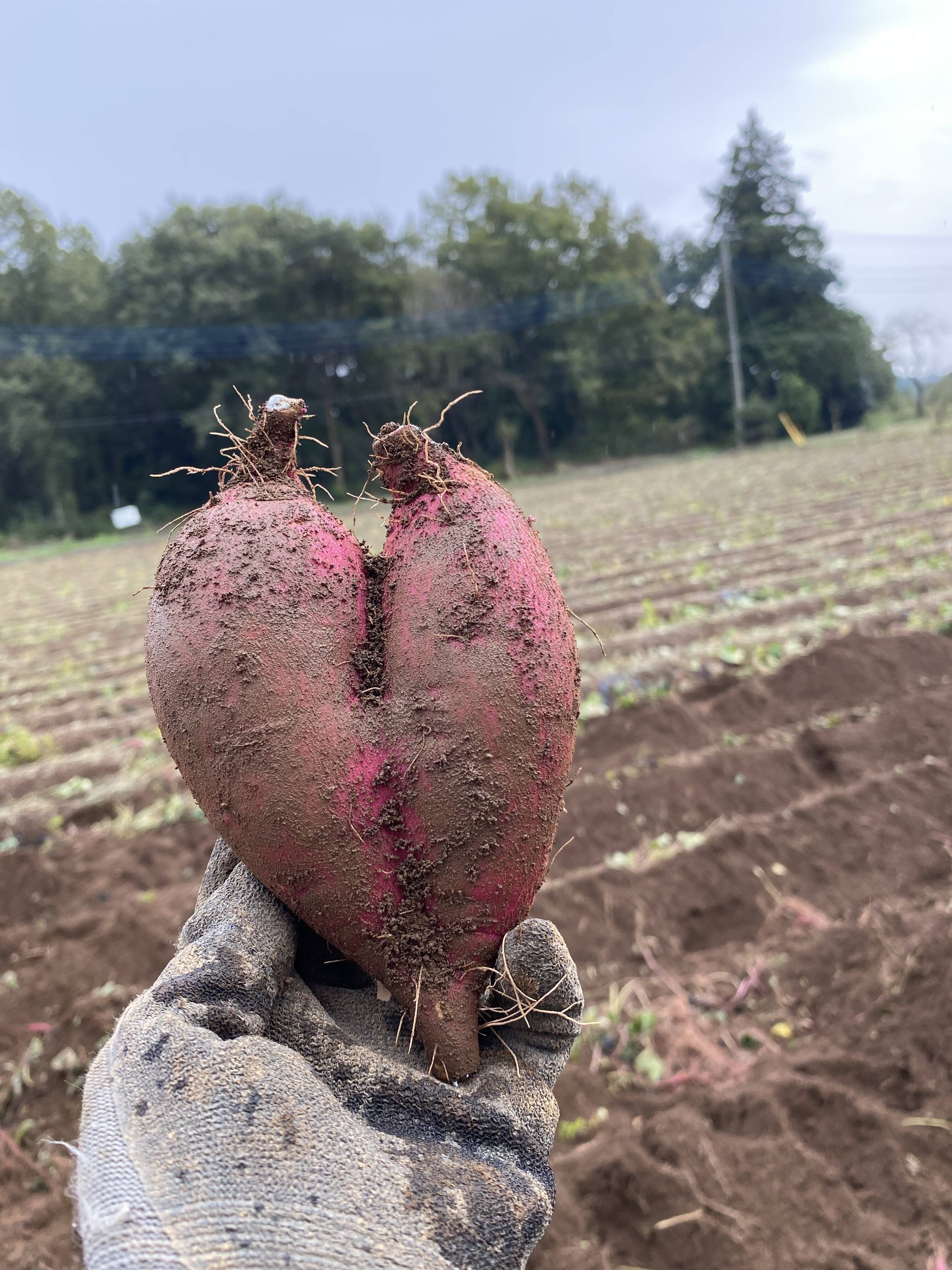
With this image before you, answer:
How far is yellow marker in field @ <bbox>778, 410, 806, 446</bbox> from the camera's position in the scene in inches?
1340

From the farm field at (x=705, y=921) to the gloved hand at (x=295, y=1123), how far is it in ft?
1.21

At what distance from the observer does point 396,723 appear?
1311 millimetres

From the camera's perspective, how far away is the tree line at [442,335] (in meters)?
32.1

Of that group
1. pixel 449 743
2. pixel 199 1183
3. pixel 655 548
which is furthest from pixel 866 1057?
pixel 655 548

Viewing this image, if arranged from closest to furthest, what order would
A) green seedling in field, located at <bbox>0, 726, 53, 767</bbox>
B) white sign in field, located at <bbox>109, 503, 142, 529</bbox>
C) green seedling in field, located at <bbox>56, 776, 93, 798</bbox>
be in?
green seedling in field, located at <bbox>56, 776, 93, 798</bbox> → green seedling in field, located at <bbox>0, 726, 53, 767</bbox> → white sign in field, located at <bbox>109, 503, 142, 529</bbox>

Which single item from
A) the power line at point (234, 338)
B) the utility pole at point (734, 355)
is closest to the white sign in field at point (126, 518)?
the power line at point (234, 338)

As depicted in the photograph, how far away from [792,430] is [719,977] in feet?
118

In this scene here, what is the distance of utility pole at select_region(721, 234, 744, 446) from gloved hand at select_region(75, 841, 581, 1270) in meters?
40.0

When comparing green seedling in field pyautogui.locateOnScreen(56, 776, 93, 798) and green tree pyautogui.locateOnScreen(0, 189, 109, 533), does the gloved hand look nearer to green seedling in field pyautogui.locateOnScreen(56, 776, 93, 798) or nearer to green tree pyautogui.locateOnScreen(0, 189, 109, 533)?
green seedling in field pyautogui.locateOnScreen(56, 776, 93, 798)

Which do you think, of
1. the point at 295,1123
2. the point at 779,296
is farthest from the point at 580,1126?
the point at 779,296

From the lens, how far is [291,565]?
4.38 feet

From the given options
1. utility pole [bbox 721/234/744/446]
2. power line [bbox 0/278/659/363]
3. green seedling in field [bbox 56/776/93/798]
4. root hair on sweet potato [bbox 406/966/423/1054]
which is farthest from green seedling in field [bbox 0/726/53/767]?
utility pole [bbox 721/234/744/446]

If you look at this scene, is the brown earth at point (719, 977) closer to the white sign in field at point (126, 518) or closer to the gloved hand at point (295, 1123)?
the gloved hand at point (295, 1123)

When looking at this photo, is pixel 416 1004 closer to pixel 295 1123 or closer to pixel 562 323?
pixel 295 1123
